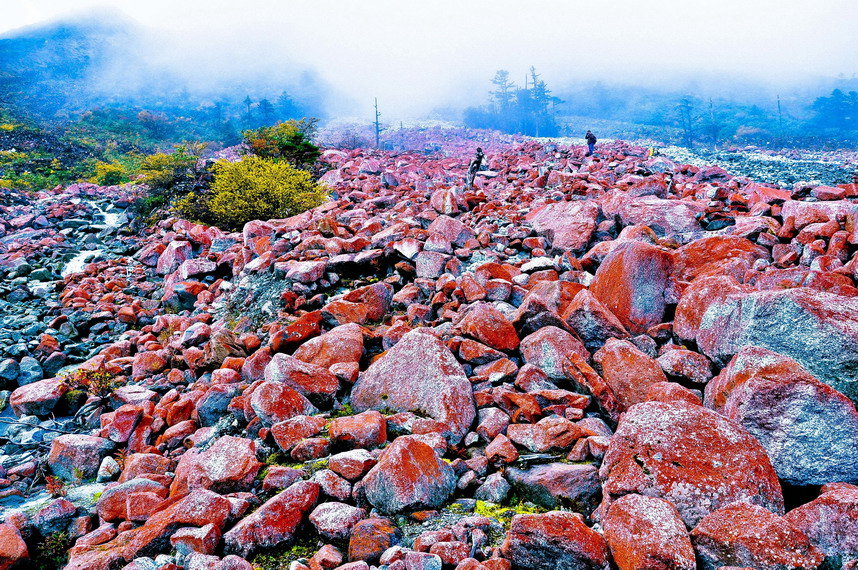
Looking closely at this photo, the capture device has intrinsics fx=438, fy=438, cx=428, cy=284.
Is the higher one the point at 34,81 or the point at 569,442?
the point at 34,81

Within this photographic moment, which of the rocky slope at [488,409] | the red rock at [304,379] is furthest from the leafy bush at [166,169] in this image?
the red rock at [304,379]

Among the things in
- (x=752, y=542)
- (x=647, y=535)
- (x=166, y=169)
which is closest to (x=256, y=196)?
(x=166, y=169)

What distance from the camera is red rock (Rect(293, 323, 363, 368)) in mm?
4824

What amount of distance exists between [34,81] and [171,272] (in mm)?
80594

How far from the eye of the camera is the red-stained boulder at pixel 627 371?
360 centimetres

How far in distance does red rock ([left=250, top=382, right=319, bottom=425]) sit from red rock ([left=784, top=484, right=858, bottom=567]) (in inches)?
142

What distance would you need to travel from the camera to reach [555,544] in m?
2.25

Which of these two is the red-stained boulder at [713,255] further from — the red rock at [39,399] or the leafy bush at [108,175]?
the leafy bush at [108,175]

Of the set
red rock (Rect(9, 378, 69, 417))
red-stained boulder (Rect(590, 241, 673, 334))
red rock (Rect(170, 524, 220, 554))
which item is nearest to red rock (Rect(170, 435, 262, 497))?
red rock (Rect(170, 524, 220, 554))

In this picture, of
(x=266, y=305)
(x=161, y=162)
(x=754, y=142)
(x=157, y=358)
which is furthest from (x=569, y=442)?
(x=754, y=142)

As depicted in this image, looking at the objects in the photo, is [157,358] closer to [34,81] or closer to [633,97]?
[34,81]

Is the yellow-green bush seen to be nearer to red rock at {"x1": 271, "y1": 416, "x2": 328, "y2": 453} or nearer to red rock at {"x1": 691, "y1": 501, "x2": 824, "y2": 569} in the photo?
red rock at {"x1": 271, "y1": 416, "x2": 328, "y2": 453}

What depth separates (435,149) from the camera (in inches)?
1786

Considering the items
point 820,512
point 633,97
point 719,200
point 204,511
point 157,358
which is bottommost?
point 157,358
